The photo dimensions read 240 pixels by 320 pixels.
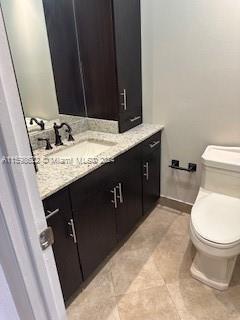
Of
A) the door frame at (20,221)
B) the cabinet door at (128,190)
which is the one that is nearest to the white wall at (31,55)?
the cabinet door at (128,190)

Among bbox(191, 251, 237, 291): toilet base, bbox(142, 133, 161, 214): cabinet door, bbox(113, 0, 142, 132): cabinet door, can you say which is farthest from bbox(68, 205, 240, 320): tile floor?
bbox(113, 0, 142, 132): cabinet door

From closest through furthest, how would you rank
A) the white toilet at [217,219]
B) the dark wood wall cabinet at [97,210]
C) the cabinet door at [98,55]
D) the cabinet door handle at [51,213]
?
the cabinet door handle at [51,213], the dark wood wall cabinet at [97,210], the white toilet at [217,219], the cabinet door at [98,55]

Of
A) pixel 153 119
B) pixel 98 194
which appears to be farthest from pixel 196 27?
pixel 98 194

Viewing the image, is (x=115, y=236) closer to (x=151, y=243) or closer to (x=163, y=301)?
(x=151, y=243)

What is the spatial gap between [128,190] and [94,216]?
41 cm

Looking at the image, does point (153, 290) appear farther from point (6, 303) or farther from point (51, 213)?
point (6, 303)

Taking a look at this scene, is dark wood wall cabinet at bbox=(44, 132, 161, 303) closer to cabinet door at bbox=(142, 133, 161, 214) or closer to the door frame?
cabinet door at bbox=(142, 133, 161, 214)

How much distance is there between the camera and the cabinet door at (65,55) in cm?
170

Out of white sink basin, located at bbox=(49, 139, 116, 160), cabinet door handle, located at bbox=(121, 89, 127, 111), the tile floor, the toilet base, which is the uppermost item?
cabinet door handle, located at bbox=(121, 89, 127, 111)

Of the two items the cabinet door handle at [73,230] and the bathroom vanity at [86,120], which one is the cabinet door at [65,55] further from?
the cabinet door handle at [73,230]

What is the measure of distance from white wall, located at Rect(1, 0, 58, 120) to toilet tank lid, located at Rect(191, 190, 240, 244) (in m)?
1.29

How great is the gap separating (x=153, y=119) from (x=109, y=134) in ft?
1.52

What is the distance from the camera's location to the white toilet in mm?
1360

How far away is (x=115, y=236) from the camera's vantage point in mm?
1733
